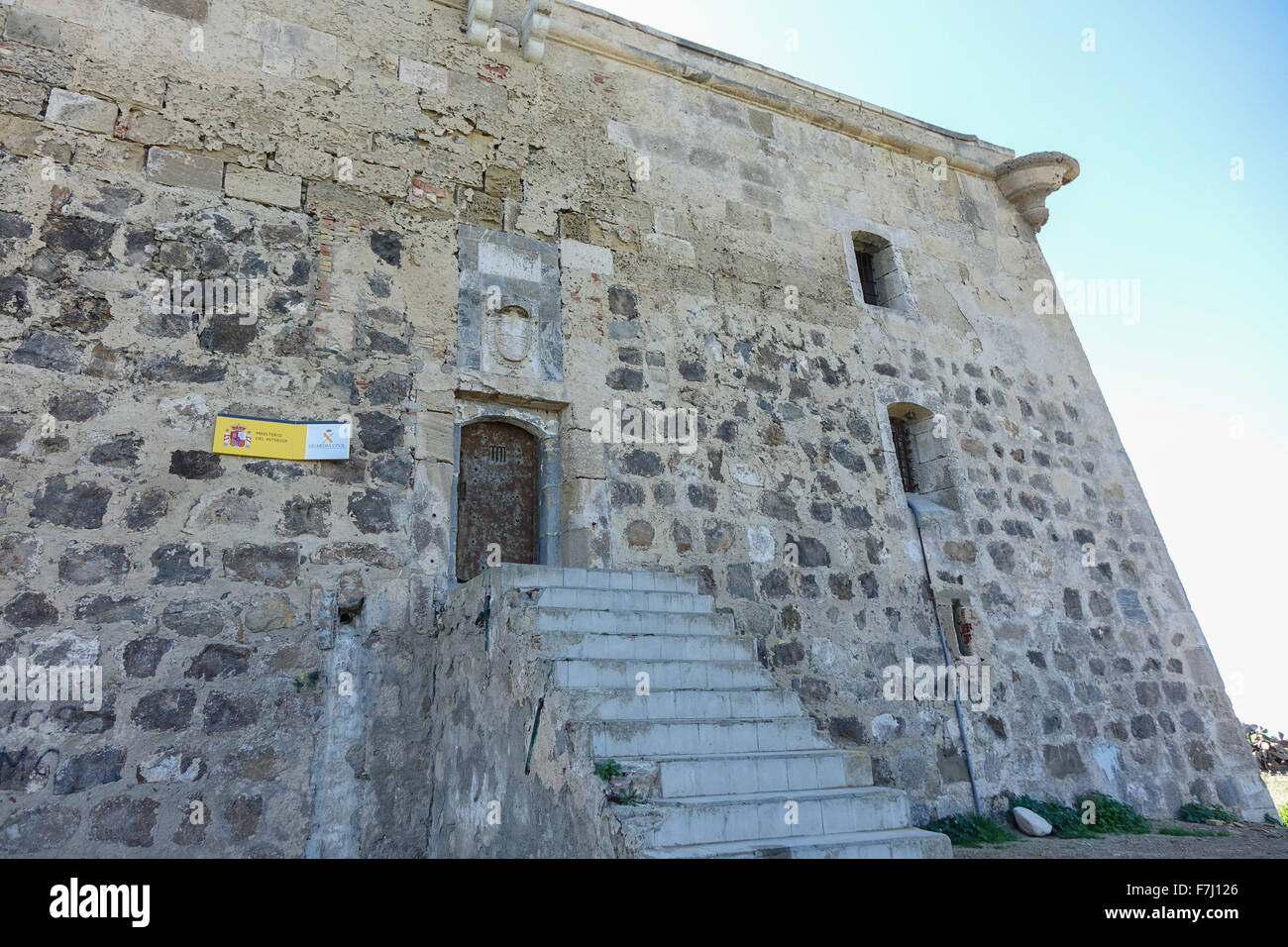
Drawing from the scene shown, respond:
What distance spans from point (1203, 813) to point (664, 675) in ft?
18.1

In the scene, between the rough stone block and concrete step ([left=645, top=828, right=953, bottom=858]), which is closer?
concrete step ([left=645, top=828, right=953, bottom=858])

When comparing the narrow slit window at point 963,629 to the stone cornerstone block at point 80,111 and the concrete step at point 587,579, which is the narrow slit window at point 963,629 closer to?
the concrete step at point 587,579

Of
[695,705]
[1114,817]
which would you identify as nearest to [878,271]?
[1114,817]

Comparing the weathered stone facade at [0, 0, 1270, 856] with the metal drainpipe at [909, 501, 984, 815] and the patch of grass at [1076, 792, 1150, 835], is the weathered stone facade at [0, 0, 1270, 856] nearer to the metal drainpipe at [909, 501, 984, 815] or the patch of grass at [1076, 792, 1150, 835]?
the metal drainpipe at [909, 501, 984, 815]

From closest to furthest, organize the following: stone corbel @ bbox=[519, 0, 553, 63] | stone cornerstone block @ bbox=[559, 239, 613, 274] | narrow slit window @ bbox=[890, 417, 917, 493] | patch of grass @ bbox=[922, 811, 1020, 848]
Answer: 1. patch of grass @ bbox=[922, 811, 1020, 848]
2. stone cornerstone block @ bbox=[559, 239, 613, 274]
3. stone corbel @ bbox=[519, 0, 553, 63]
4. narrow slit window @ bbox=[890, 417, 917, 493]

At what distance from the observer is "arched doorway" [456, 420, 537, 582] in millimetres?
5059

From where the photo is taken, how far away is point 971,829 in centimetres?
543

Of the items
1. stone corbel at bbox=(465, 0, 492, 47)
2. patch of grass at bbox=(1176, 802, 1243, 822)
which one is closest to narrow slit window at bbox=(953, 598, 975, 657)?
patch of grass at bbox=(1176, 802, 1243, 822)

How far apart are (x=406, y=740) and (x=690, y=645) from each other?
5.36 ft

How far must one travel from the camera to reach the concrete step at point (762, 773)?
9.76 ft

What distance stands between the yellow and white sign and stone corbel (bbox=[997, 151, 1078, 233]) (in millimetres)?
7509

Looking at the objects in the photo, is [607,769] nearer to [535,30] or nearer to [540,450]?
[540,450]

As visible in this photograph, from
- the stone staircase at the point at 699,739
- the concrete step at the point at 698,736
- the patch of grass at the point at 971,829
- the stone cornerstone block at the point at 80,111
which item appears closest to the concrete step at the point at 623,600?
the stone staircase at the point at 699,739
